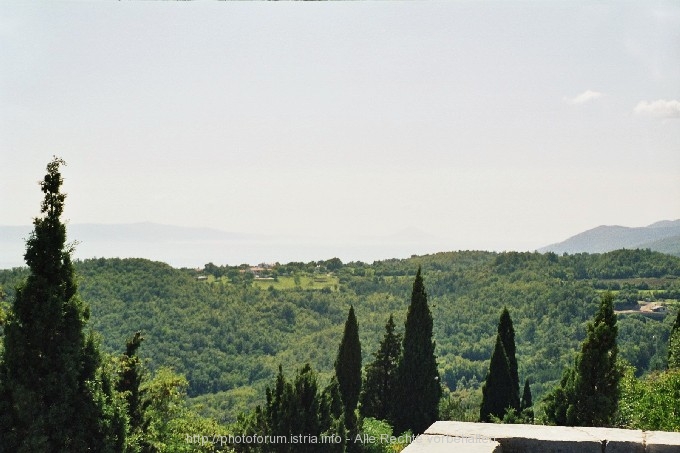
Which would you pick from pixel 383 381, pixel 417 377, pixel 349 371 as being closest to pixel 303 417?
pixel 349 371

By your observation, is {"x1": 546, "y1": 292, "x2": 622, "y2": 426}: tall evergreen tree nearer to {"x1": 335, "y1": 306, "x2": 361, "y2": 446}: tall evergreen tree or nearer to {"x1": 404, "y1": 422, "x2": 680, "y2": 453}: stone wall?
{"x1": 335, "y1": 306, "x2": 361, "y2": 446}: tall evergreen tree

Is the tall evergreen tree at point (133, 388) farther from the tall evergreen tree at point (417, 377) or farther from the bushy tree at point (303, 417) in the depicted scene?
the tall evergreen tree at point (417, 377)

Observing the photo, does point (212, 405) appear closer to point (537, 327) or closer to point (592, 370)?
point (537, 327)

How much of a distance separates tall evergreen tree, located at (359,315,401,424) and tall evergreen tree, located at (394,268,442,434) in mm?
907

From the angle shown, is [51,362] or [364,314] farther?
[364,314]

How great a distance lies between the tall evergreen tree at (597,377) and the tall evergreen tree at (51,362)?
1263 centimetres

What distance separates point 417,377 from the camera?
29234 mm

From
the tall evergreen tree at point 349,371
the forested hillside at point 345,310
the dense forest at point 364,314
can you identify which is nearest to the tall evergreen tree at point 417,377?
the tall evergreen tree at point 349,371

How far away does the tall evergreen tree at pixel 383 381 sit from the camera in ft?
100

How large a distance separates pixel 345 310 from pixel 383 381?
9814cm

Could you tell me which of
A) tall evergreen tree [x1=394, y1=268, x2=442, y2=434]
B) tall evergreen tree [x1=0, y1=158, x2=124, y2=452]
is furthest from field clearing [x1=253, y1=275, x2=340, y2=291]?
tall evergreen tree [x1=0, y1=158, x2=124, y2=452]

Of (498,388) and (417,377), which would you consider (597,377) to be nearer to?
(498,388)

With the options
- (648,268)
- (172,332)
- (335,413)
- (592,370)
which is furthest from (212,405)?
(648,268)

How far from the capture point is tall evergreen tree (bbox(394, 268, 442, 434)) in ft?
94.8
